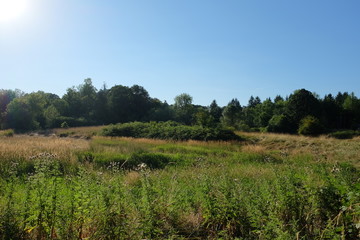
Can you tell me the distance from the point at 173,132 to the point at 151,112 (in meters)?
29.4

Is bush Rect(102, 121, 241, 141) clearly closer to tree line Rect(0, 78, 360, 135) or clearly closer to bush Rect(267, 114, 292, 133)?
tree line Rect(0, 78, 360, 135)

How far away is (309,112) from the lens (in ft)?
144

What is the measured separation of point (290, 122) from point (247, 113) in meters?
16.4

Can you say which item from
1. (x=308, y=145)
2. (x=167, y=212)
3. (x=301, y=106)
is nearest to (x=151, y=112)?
(x=301, y=106)

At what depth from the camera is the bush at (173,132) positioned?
89.8ft

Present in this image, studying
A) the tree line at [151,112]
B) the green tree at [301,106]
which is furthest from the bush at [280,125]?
the green tree at [301,106]

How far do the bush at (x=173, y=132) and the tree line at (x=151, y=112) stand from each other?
3.24 metres

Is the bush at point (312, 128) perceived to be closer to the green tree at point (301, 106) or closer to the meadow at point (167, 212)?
the green tree at point (301, 106)

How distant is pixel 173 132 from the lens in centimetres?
2961

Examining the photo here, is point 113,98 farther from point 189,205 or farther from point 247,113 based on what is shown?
point 189,205

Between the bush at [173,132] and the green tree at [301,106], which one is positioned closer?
the bush at [173,132]

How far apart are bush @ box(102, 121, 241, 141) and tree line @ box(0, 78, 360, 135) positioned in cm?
324

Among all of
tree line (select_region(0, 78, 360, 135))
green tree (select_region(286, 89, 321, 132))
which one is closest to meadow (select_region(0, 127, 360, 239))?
tree line (select_region(0, 78, 360, 135))

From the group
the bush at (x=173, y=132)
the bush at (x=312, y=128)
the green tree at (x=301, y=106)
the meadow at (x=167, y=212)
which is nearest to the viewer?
the meadow at (x=167, y=212)
